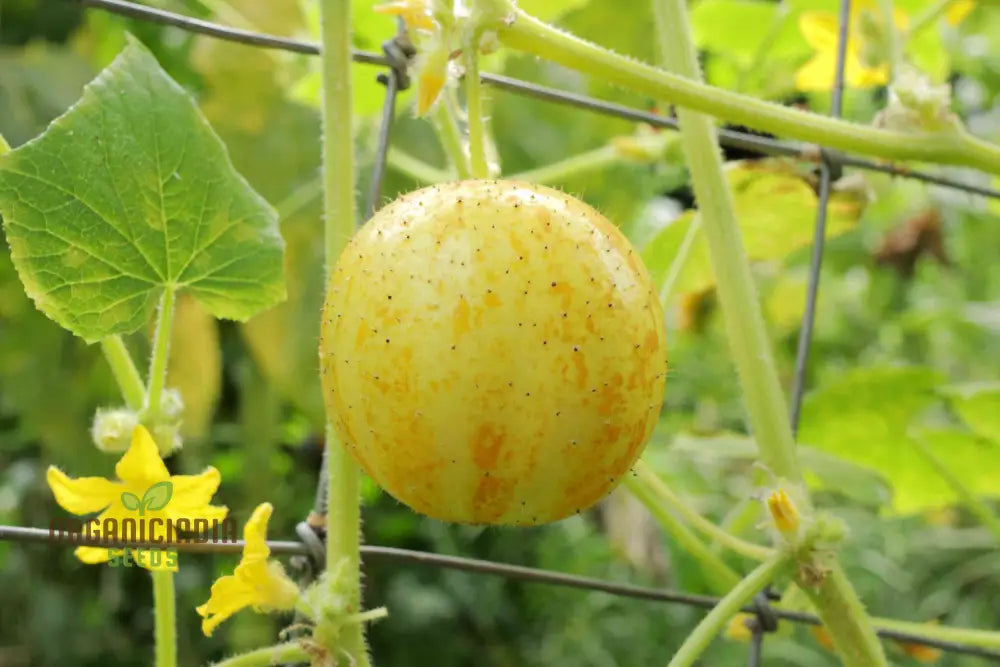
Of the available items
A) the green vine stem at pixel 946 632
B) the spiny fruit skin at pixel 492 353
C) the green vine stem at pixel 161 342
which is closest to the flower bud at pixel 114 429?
the green vine stem at pixel 161 342

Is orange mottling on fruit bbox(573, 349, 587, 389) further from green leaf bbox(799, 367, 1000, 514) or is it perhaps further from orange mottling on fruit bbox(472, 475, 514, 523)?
green leaf bbox(799, 367, 1000, 514)

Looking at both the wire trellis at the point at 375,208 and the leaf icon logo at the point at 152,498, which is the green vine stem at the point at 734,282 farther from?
the leaf icon logo at the point at 152,498

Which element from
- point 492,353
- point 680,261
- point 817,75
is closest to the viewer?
point 492,353

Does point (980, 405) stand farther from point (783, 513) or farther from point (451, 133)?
point (451, 133)

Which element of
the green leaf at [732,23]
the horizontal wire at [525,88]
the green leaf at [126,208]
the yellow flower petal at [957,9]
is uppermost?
the green leaf at [732,23]

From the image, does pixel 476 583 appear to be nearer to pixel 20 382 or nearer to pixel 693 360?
pixel 693 360

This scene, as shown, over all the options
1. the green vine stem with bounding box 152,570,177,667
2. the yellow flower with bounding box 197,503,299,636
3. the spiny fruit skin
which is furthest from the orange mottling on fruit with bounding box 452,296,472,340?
the green vine stem with bounding box 152,570,177,667

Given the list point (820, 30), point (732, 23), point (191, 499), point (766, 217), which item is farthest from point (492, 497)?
point (732, 23)
